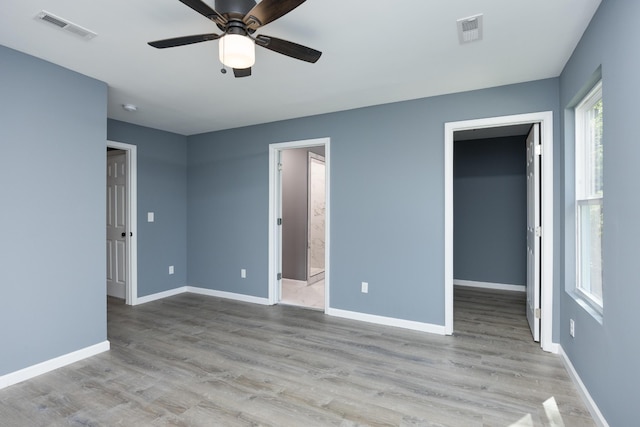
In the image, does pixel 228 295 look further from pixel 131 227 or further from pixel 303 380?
pixel 303 380

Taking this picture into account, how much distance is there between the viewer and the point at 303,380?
2533 millimetres

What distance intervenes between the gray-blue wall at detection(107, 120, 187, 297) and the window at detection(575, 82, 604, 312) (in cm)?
481

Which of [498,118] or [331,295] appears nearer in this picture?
[498,118]

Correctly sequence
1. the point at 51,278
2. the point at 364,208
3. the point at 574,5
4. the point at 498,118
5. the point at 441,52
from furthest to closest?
the point at 364,208
the point at 498,118
the point at 51,278
the point at 441,52
the point at 574,5

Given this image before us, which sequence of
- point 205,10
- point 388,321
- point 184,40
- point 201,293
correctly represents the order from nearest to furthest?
point 205,10 → point 184,40 → point 388,321 → point 201,293

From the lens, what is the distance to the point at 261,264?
4.58m

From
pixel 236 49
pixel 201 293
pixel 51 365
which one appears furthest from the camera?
pixel 201 293

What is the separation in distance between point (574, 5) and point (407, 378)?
103 inches

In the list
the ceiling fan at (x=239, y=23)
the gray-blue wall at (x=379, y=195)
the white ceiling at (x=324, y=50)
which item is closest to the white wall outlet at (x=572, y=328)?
the gray-blue wall at (x=379, y=195)

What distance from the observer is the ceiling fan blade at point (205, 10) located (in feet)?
5.14

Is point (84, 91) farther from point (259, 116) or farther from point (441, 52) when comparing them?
point (441, 52)

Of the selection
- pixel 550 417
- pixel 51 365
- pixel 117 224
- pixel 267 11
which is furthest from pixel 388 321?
pixel 117 224

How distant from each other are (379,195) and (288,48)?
83.2 inches

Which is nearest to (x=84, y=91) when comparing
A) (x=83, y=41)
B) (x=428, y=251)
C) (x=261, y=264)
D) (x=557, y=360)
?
(x=83, y=41)
